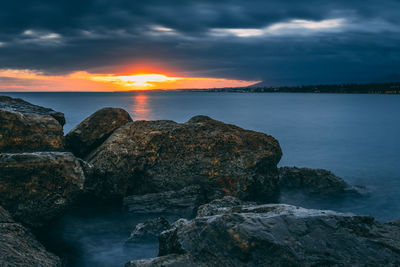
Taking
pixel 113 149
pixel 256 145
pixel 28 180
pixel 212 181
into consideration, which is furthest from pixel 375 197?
pixel 28 180

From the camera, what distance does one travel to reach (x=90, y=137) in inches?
476

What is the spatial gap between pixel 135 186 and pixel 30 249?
16.3ft

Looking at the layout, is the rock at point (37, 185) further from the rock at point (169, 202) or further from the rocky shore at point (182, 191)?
the rock at point (169, 202)

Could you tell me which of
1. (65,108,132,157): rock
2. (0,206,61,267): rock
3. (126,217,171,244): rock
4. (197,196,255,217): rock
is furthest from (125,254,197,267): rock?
(65,108,132,157): rock

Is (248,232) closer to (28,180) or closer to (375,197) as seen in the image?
(28,180)

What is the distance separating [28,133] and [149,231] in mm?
5188

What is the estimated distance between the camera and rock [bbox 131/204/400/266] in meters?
4.52

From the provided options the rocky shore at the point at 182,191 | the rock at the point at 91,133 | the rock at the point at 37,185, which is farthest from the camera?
the rock at the point at 91,133

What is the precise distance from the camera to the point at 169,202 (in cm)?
1031

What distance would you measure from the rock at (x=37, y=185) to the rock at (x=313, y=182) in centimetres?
859

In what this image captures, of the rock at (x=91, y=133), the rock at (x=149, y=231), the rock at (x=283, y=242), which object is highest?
the rock at (x=91, y=133)

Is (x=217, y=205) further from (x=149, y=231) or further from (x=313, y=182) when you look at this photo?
(x=313, y=182)

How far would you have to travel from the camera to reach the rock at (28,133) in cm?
1000

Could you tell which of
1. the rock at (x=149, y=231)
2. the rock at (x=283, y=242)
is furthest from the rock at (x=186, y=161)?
the rock at (x=283, y=242)
